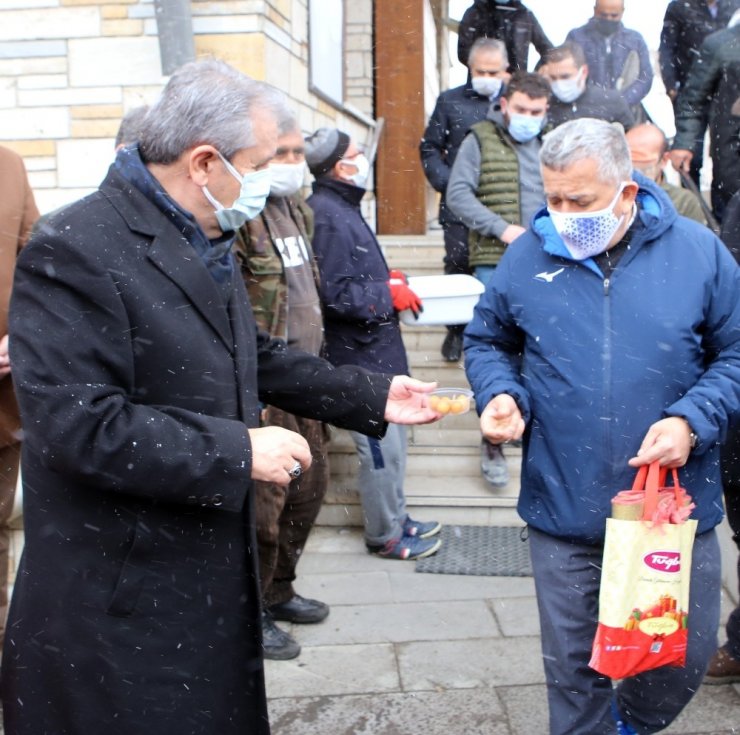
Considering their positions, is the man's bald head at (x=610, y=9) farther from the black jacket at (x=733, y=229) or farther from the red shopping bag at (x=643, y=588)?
the red shopping bag at (x=643, y=588)

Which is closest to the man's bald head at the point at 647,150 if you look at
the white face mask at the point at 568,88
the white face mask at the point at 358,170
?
the white face mask at the point at 358,170

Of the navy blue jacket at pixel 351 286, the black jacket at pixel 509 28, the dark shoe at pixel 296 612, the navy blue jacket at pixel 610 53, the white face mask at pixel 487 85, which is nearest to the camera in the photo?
the dark shoe at pixel 296 612

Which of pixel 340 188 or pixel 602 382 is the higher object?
pixel 340 188

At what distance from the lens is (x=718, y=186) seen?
625 centimetres

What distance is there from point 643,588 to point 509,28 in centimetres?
628

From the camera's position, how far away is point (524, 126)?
5750 mm

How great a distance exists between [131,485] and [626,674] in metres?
1.44

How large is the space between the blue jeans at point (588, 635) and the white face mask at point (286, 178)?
1.87 meters

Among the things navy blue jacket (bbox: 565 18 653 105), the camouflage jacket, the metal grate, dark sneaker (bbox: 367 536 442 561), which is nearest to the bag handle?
the camouflage jacket

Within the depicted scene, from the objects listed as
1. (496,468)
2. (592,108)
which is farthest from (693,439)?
(592,108)

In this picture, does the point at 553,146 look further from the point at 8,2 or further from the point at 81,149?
the point at 8,2

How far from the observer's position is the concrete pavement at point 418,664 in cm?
371

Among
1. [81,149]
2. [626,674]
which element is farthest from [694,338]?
[81,149]

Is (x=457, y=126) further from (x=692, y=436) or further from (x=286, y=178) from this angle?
(x=692, y=436)
